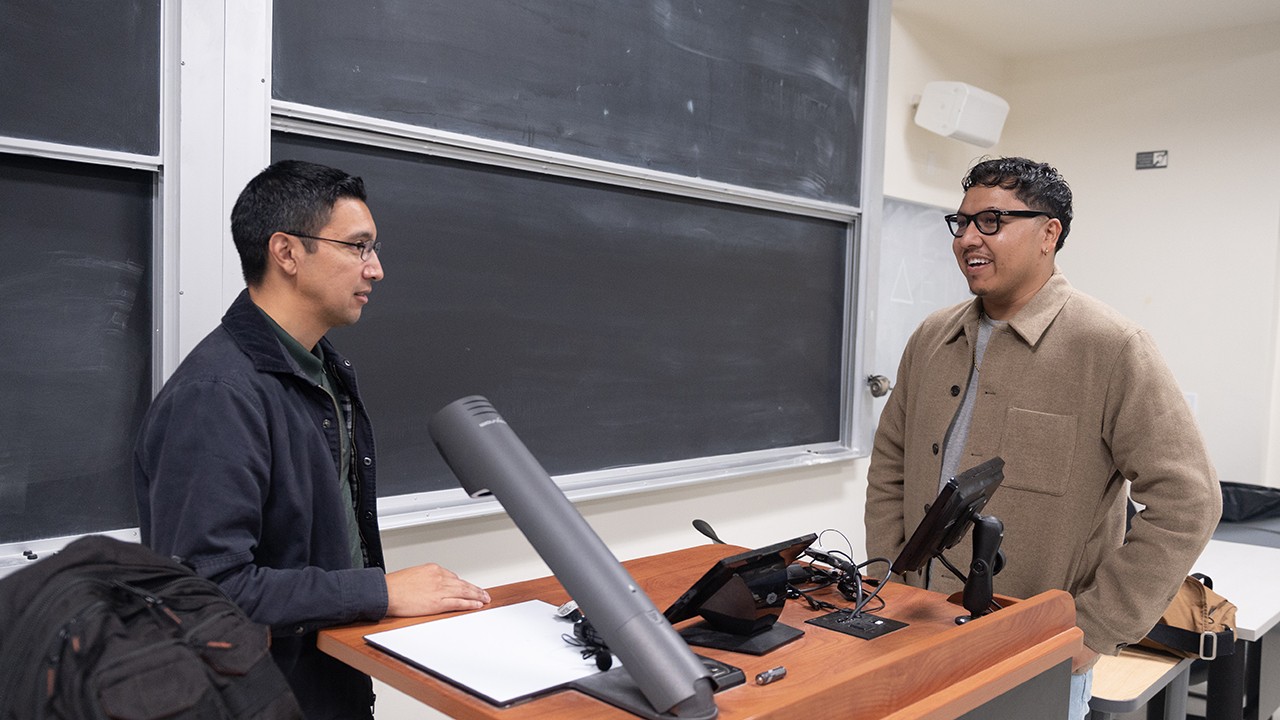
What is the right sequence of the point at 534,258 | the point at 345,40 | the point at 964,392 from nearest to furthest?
the point at 964,392, the point at 345,40, the point at 534,258

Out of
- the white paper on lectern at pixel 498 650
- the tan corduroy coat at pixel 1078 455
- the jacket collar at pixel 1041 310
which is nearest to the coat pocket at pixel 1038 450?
the tan corduroy coat at pixel 1078 455

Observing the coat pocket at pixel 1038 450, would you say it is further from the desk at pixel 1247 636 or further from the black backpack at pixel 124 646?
the black backpack at pixel 124 646

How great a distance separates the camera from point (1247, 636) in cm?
236

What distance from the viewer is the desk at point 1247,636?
2520 millimetres

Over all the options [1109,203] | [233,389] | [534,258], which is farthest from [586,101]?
[1109,203]

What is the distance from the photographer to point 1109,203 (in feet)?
14.5

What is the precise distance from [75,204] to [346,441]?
77 centimetres

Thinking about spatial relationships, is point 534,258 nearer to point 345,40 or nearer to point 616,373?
point 616,373

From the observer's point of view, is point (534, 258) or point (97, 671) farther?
point (534, 258)

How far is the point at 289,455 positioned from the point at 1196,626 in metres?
2.22

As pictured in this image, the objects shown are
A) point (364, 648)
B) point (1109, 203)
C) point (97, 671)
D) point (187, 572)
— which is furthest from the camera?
point (1109, 203)

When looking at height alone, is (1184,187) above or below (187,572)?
above

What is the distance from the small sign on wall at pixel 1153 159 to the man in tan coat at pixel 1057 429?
9.63ft

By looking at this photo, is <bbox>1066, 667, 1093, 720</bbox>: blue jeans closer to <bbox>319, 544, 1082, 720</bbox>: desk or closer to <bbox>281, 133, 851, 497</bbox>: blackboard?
<bbox>319, 544, 1082, 720</bbox>: desk
